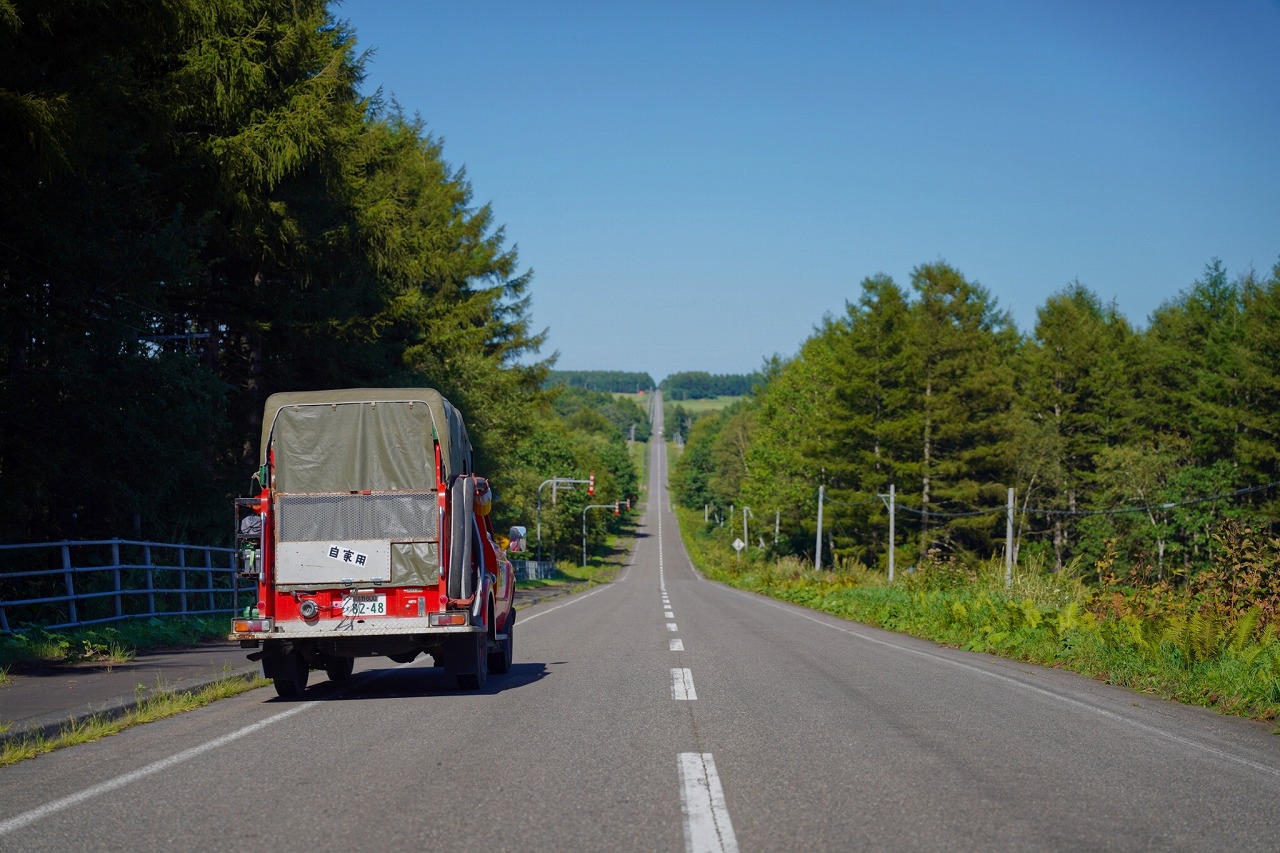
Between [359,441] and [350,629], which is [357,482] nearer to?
[359,441]

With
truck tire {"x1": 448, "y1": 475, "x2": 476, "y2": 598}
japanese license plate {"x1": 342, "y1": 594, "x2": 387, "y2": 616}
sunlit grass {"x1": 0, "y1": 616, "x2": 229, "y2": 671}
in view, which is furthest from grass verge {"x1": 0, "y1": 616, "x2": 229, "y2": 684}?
truck tire {"x1": 448, "y1": 475, "x2": 476, "y2": 598}

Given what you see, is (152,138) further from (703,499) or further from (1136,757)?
(703,499)

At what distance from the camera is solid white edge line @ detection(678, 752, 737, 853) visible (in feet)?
15.6

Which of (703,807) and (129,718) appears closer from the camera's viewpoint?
(703,807)

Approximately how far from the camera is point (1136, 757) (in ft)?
23.2

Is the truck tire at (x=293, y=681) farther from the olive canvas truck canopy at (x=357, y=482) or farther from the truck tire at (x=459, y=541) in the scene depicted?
the truck tire at (x=459, y=541)

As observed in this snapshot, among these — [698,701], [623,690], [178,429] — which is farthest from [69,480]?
[698,701]

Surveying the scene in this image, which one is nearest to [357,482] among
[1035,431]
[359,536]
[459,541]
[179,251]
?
[359,536]

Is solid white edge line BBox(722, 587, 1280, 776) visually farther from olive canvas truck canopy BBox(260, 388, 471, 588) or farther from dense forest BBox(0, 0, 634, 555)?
dense forest BBox(0, 0, 634, 555)

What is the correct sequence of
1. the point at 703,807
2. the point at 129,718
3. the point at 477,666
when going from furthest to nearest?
the point at 477,666
the point at 129,718
the point at 703,807

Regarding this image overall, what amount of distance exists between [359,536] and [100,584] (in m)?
9.76

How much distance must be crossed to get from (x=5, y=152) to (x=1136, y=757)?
47.6ft

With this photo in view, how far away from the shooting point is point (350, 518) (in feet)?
32.5

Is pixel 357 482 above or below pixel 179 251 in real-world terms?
below
